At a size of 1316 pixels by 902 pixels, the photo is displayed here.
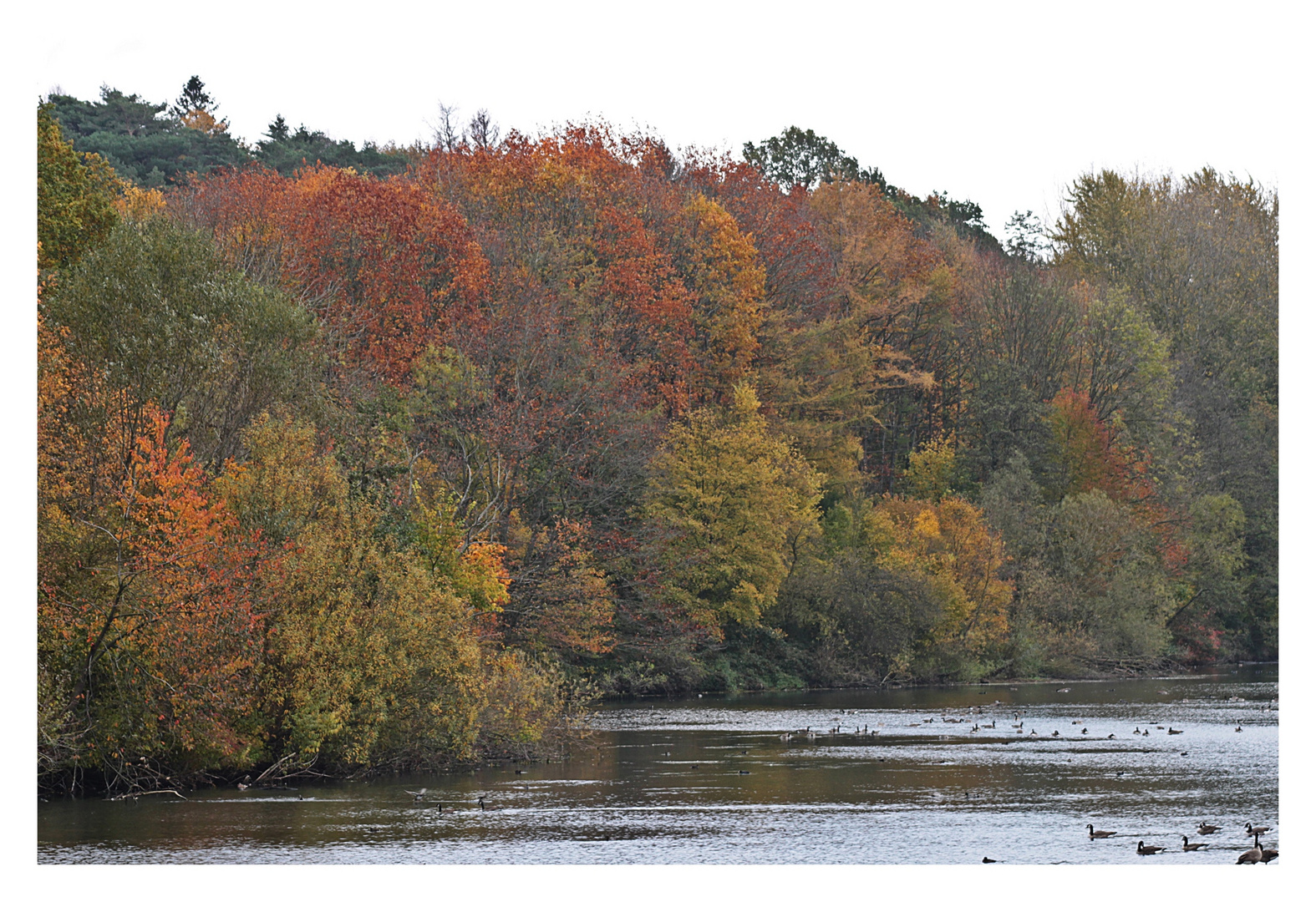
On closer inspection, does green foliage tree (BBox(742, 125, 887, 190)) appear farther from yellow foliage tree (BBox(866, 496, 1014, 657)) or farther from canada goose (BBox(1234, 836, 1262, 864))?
canada goose (BBox(1234, 836, 1262, 864))

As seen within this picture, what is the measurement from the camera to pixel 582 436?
56938mm

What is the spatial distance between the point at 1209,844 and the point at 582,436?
35133 millimetres

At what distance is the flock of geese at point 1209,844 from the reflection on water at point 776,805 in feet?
0.60

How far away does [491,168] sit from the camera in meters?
64.8

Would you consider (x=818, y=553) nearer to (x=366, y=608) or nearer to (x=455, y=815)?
(x=366, y=608)

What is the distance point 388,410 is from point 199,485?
45.5 ft

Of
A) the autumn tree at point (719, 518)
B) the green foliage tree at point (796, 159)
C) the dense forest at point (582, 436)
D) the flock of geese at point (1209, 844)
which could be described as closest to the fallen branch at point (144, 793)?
the dense forest at point (582, 436)

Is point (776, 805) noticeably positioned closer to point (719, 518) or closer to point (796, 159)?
point (719, 518)

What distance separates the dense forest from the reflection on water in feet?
8.57

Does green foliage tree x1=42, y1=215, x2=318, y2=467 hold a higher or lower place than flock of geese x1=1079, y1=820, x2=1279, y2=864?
higher

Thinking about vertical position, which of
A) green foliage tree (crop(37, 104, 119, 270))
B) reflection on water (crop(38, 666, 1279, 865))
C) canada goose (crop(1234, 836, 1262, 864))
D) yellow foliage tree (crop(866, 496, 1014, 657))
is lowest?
reflection on water (crop(38, 666, 1279, 865))

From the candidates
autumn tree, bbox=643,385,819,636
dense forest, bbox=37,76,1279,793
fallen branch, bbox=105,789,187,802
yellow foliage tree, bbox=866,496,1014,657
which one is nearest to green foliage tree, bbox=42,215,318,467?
dense forest, bbox=37,76,1279,793

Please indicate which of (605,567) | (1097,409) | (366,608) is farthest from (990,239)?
(366,608)

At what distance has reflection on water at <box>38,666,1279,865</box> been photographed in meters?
23.7
